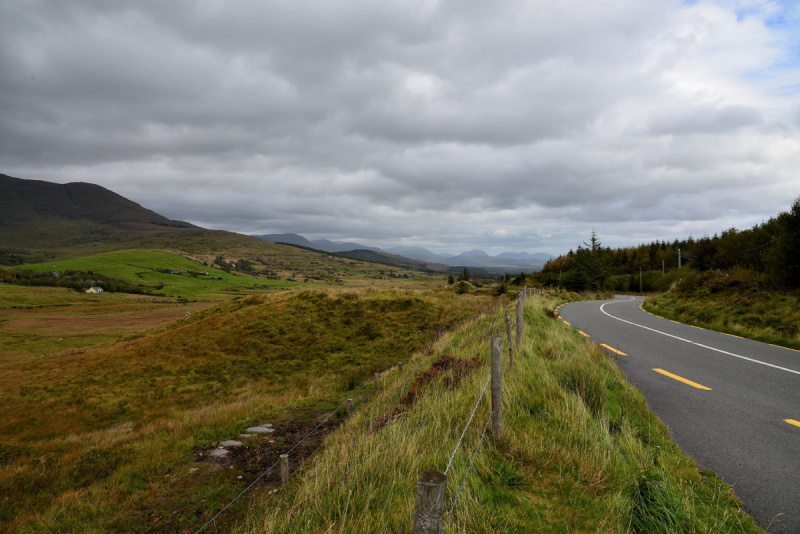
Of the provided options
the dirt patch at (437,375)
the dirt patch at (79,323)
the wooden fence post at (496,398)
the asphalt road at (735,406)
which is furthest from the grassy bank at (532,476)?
the dirt patch at (79,323)

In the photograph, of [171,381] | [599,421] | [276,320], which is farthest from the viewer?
[276,320]

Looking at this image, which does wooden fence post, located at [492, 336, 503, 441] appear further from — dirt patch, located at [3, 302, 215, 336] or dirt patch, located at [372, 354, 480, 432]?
dirt patch, located at [3, 302, 215, 336]

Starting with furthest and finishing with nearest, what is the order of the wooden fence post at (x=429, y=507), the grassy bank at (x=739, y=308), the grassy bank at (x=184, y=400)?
the grassy bank at (x=739, y=308), the grassy bank at (x=184, y=400), the wooden fence post at (x=429, y=507)

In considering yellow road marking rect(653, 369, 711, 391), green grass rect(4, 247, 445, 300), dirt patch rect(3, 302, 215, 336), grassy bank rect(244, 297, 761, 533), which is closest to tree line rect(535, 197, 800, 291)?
yellow road marking rect(653, 369, 711, 391)

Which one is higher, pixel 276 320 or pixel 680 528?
pixel 680 528

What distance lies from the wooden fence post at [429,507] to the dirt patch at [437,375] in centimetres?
513

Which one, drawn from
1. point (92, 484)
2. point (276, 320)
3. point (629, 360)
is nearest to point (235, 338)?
point (276, 320)

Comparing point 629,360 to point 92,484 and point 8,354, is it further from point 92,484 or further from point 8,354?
point 8,354

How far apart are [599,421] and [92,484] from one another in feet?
37.1

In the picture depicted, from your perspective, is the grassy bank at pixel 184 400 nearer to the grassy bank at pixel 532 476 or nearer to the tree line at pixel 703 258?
the grassy bank at pixel 532 476

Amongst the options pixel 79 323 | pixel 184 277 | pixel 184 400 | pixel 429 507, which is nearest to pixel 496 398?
pixel 429 507

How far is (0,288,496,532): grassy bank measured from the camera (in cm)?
770

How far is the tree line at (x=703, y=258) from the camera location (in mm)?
17547

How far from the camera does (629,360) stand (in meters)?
9.97
